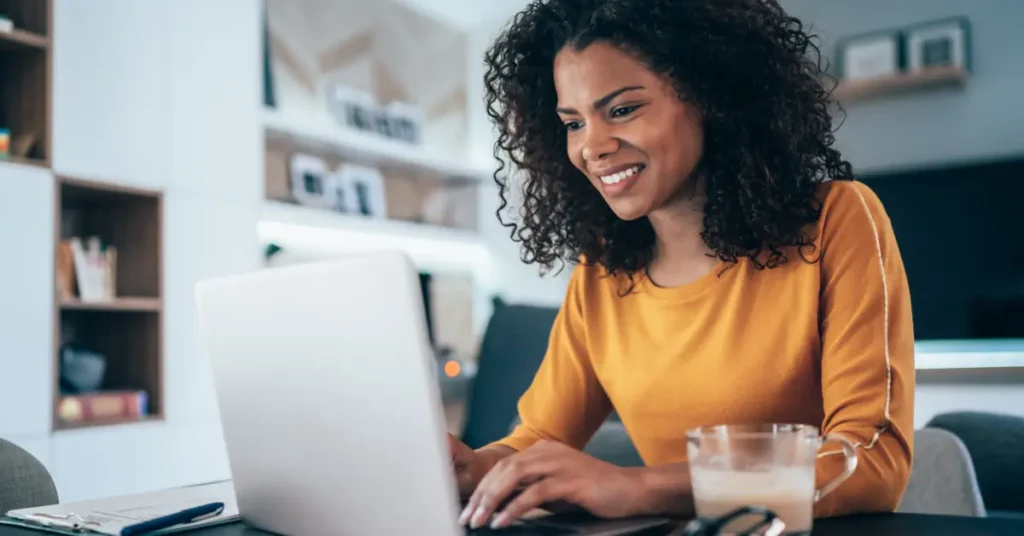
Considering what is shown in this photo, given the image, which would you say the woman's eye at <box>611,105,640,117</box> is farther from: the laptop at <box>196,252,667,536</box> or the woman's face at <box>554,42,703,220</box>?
the laptop at <box>196,252,667,536</box>

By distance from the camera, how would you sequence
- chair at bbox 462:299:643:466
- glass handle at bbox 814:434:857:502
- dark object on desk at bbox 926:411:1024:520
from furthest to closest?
chair at bbox 462:299:643:466 → dark object on desk at bbox 926:411:1024:520 → glass handle at bbox 814:434:857:502

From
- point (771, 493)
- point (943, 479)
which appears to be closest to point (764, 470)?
point (771, 493)

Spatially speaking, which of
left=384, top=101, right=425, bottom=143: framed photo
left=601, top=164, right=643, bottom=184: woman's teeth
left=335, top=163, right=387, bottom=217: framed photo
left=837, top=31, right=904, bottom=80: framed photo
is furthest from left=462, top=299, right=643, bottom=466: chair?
left=837, top=31, right=904, bottom=80: framed photo

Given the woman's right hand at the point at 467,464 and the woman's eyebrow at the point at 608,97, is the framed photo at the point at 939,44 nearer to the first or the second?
the woman's eyebrow at the point at 608,97

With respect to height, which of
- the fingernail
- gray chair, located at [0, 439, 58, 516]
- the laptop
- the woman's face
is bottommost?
gray chair, located at [0, 439, 58, 516]

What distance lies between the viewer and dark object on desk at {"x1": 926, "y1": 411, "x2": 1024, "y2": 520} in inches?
62.0

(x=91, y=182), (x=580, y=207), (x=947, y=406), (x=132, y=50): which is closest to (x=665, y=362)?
(x=580, y=207)

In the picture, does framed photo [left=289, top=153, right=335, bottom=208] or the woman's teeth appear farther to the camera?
framed photo [left=289, top=153, right=335, bottom=208]

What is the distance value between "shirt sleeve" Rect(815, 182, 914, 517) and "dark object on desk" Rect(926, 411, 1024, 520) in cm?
66

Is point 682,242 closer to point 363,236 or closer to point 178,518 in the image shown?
point 178,518

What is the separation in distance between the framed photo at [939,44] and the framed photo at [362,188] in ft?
7.94

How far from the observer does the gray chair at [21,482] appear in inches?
43.6

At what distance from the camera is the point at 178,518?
32.9 inches

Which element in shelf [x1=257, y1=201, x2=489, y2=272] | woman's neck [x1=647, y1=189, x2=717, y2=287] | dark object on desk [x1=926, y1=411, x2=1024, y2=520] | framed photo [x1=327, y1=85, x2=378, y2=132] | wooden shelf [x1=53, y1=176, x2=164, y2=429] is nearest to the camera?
woman's neck [x1=647, y1=189, x2=717, y2=287]
